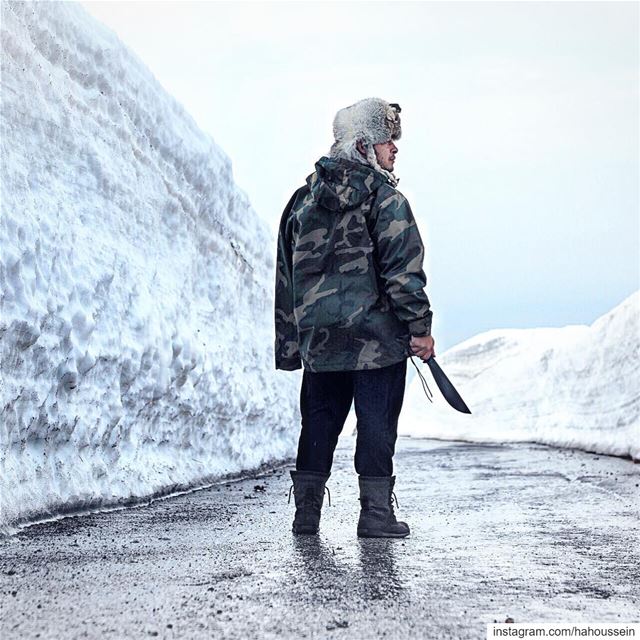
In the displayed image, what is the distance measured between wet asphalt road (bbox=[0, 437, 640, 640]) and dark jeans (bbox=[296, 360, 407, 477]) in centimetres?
35

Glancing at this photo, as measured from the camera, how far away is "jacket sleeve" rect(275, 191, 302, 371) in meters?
4.45

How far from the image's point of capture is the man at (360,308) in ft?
13.2

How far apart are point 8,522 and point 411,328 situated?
199 centimetres

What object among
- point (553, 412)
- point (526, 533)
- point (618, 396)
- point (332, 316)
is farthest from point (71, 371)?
point (553, 412)

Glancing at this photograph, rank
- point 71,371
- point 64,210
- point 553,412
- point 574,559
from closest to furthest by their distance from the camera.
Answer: point 574,559
point 71,371
point 64,210
point 553,412

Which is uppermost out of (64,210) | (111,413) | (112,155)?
(112,155)

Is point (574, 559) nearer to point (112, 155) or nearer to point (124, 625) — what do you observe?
point (124, 625)

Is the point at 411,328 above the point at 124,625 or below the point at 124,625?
above

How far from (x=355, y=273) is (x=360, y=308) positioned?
162 mm

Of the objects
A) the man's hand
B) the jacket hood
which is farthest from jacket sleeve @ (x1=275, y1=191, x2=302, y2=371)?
the man's hand

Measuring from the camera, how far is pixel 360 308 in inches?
160

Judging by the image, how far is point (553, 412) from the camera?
52.8 ft

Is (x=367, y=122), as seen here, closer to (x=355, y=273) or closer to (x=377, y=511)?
(x=355, y=273)

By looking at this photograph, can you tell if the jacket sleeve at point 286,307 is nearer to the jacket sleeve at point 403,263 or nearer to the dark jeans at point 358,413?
the dark jeans at point 358,413
